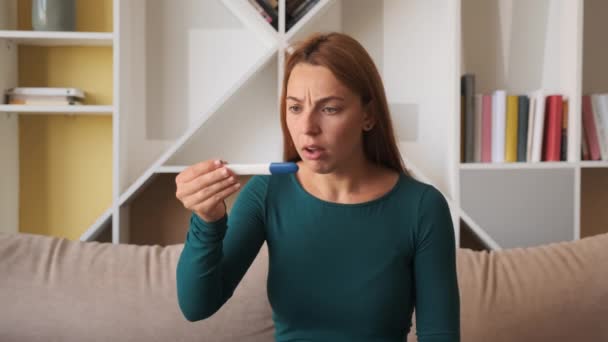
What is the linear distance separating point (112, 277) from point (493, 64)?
147 centimetres

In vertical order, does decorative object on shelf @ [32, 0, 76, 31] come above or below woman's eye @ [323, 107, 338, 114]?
above

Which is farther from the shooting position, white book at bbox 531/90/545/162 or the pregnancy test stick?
white book at bbox 531/90/545/162

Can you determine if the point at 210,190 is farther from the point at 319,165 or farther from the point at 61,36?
the point at 61,36

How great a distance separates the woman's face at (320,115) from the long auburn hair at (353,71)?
17 mm

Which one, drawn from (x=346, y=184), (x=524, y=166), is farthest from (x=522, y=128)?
(x=346, y=184)

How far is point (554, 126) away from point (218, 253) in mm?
1347

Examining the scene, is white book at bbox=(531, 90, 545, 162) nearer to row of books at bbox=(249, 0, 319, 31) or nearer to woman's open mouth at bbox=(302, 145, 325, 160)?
row of books at bbox=(249, 0, 319, 31)

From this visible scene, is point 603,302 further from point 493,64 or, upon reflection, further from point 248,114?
point 248,114

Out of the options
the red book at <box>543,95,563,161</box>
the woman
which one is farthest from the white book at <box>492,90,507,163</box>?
the woman

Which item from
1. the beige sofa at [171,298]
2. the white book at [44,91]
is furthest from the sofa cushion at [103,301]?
the white book at [44,91]

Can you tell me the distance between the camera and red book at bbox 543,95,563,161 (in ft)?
6.68

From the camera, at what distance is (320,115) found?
3.62 ft

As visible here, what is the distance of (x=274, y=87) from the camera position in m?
2.28

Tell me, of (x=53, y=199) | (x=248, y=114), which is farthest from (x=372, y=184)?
(x=53, y=199)
